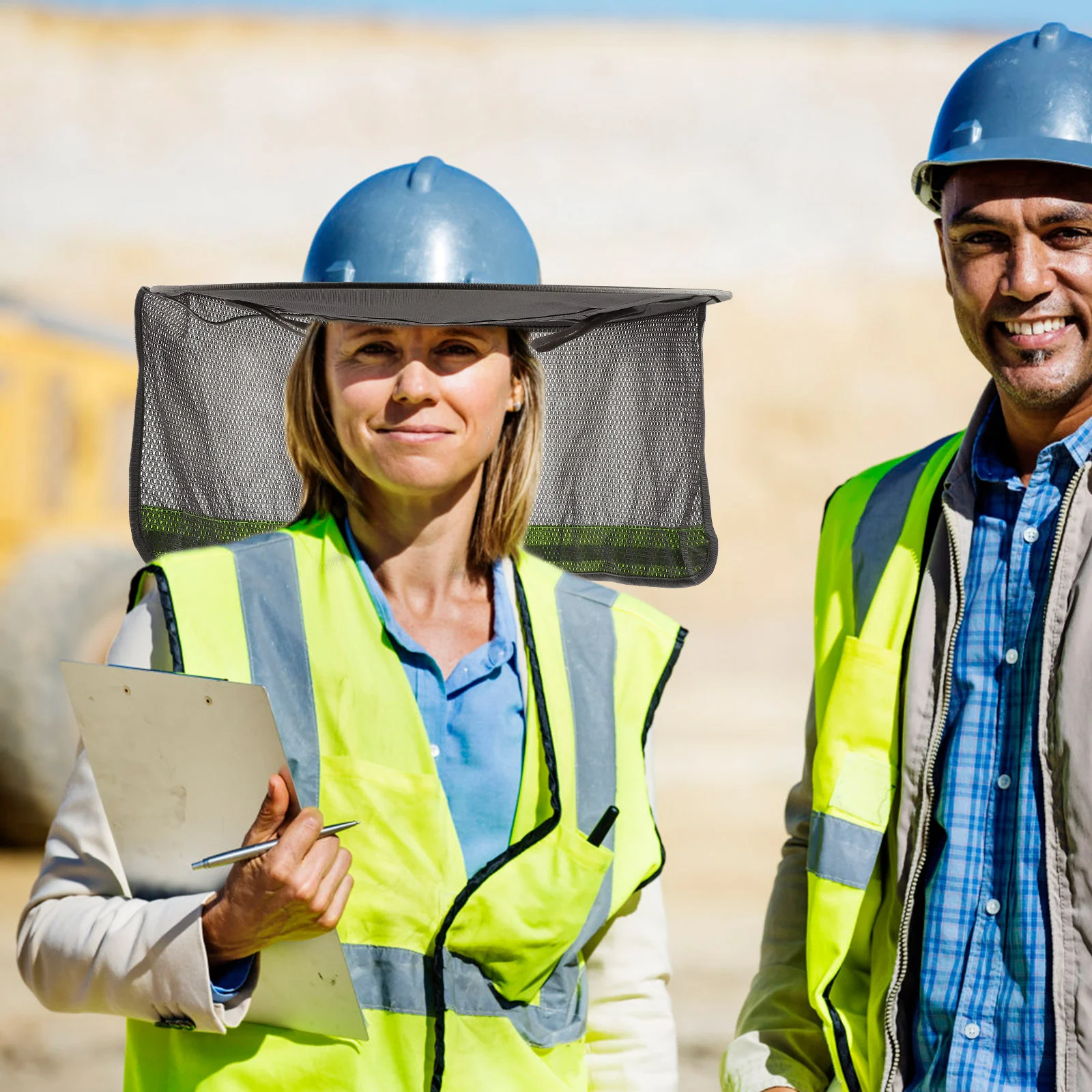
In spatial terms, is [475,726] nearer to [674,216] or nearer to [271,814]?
[271,814]

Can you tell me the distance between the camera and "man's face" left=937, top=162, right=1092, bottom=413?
2.47m

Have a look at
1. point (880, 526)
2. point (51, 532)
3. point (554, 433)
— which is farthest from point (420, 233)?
point (51, 532)

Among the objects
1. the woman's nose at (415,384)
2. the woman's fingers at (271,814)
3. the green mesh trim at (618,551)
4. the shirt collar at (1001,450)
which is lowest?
the woman's fingers at (271,814)

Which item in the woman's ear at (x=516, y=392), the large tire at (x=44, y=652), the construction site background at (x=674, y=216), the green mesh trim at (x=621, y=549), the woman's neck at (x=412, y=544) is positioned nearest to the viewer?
the woman's neck at (x=412, y=544)

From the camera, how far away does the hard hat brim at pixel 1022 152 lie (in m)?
2.45

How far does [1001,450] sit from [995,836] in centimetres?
62

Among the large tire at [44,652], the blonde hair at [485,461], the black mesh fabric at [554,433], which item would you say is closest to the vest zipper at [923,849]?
the black mesh fabric at [554,433]

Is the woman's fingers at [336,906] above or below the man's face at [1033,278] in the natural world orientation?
below

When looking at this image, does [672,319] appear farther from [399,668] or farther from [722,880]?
[722,880]

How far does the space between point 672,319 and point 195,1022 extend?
140cm

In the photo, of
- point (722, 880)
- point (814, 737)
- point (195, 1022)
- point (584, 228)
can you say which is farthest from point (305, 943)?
point (584, 228)

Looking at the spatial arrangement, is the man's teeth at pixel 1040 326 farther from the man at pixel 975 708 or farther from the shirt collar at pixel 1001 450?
the shirt collar at pixel 1001 450

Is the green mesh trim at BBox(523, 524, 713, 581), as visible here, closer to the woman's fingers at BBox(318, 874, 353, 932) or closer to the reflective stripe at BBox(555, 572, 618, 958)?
the reflective stripe at BBox(555, 572, 618, 958)

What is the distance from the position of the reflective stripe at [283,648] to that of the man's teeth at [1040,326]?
3.78 ft
